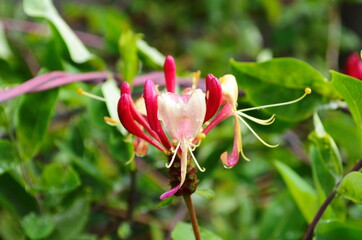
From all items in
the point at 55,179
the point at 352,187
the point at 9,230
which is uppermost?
the point at 352,187

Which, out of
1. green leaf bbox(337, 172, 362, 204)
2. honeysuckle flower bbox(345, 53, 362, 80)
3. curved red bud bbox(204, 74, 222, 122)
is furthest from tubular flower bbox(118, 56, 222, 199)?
honeysuckle flower bbox(345, 53, 362, 80)

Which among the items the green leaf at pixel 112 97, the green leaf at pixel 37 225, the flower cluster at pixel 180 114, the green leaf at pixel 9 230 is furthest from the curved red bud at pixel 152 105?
the green leaf at pixel 9 230

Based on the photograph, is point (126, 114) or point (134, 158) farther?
point (134, 158)

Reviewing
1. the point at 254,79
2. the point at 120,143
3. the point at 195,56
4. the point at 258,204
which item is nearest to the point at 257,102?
the point at 254,79

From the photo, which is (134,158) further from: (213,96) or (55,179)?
(213,96)

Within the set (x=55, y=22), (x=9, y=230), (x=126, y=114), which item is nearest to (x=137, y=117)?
(x=126, y=114)

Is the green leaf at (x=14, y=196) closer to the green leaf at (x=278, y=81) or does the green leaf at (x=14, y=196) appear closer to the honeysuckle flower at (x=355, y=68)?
the green leaf at (x=278, y=81)

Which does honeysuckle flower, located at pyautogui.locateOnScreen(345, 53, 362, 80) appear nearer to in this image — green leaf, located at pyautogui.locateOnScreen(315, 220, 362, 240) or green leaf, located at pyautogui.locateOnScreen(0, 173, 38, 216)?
green leaf, located at pyautogui.locateOnScreen(315, 220, 362, 240)
